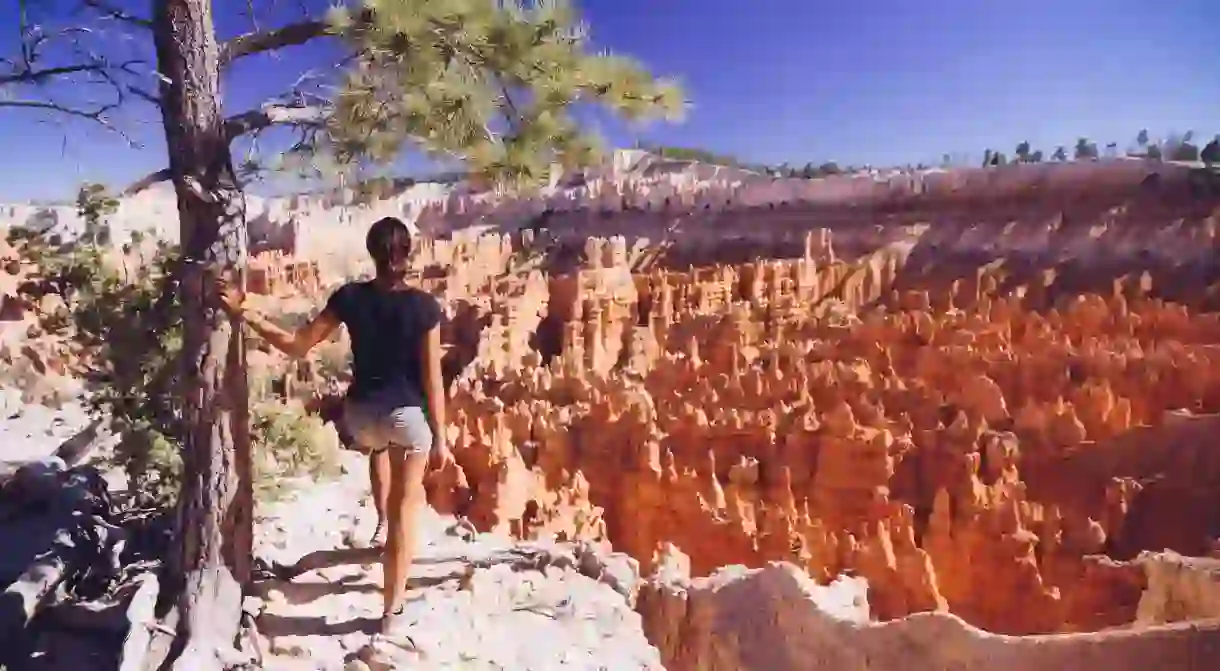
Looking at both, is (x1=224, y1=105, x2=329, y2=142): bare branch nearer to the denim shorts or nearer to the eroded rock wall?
the denim shorts

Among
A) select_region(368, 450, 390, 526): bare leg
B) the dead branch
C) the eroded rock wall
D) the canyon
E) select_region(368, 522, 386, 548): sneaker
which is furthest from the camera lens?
the canyon

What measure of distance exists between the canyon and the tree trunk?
105 cm

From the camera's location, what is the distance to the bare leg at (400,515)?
249cm

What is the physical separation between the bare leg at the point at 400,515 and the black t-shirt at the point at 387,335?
20 cm

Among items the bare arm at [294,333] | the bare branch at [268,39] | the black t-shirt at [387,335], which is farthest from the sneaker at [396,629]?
the bare branch at [268,39]

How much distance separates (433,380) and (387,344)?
0.16m

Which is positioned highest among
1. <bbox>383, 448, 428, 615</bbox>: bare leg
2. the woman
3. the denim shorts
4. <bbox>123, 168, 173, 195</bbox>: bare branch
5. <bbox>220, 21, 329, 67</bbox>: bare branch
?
<bbox>220, 21, 329, 67</bbox>: bare branch

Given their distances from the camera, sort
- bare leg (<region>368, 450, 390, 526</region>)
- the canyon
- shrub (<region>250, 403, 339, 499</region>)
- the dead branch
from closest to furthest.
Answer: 1. the dead branch
2. bare leg (<region>368, 450, 390, 526</region>)
3. shrub (<region>250, 403, 339, 499</region>)
4. the canyon

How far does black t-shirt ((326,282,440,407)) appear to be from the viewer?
7.84ft

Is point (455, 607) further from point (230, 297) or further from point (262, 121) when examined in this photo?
point (262, 121)

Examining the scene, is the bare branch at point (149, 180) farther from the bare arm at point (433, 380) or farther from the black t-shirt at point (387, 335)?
the bare arm at point (433, 380)

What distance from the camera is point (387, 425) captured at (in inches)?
94.8

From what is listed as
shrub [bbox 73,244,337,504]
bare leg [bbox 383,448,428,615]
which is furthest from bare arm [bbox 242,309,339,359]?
shrub [bbox 73,244,337,504]

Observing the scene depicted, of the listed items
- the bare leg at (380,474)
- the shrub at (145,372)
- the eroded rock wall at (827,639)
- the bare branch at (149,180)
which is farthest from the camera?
the eroded rock wall at (827,639)
